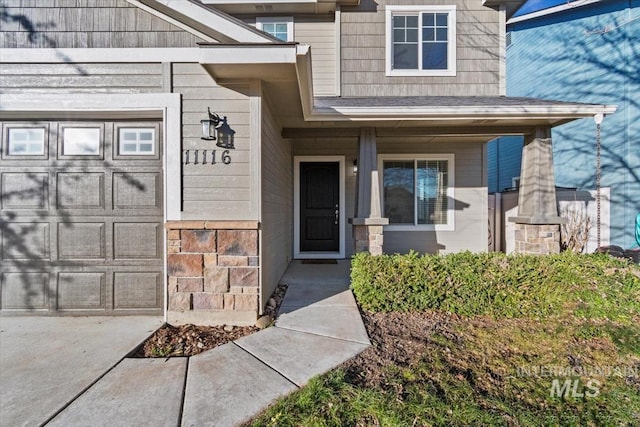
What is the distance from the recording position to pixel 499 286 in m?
3.34

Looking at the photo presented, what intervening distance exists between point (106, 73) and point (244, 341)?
3.04 metres

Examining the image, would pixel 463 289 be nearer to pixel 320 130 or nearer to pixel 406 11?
pixel 320 130

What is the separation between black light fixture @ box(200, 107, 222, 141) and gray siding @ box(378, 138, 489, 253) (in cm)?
404

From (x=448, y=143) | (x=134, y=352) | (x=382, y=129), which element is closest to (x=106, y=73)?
(x=134, y=352)

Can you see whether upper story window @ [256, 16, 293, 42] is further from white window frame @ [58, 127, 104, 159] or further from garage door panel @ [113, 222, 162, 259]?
garage door panel @ [113, 222, 162, 259]

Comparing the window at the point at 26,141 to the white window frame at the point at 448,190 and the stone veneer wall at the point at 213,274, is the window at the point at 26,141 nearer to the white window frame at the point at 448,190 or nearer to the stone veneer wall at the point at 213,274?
the stone veneer wall at the point at 213,274

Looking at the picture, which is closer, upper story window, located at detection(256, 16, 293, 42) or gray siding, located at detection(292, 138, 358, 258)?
upper story window, located at detection(256, 16, 293, 42)

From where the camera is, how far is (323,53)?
19.8ft

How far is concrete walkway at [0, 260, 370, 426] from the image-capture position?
5.75ft

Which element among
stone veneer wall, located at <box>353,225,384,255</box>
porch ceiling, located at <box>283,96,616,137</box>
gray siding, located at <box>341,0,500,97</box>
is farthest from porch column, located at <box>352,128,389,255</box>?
gray siding, located at <box>341,0,500,97</box>

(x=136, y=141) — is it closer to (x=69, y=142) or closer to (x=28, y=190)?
(x=69, y=142)

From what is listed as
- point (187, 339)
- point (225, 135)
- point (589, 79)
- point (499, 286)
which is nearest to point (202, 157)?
point (225, 135)

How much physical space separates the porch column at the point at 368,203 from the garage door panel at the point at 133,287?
2.86 m

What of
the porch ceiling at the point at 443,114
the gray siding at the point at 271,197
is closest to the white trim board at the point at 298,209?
the gray siding at the point at 271,197
